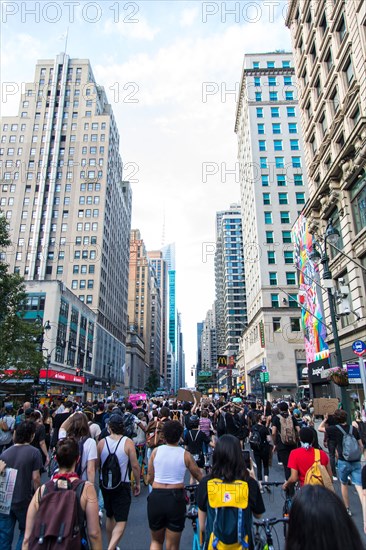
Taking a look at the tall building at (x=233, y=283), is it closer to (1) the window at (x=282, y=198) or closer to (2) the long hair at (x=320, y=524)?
(1) the window at (x=282, y=198)

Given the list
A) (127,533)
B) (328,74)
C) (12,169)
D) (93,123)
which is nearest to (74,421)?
(127,533)

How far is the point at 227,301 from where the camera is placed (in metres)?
111

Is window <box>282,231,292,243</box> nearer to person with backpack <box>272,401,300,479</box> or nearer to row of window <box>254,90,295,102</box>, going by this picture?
row of window <box>254,90,295,102</box>

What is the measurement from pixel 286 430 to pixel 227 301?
102671mm

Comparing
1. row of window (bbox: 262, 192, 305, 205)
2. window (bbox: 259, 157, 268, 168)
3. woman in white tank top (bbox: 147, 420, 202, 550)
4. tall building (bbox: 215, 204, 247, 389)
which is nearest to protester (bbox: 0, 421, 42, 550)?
woman in white tank top (bbox: 147, 420, 202, 550)

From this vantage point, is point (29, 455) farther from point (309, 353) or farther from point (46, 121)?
point (46, 121)

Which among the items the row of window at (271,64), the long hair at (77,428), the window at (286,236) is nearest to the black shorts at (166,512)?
the long hair at (77,428)

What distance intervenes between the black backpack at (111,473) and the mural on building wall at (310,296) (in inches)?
909

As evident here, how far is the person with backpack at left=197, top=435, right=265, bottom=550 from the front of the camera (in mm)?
3596

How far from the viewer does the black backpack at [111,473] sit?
5430mm

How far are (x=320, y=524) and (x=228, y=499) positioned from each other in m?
1.89

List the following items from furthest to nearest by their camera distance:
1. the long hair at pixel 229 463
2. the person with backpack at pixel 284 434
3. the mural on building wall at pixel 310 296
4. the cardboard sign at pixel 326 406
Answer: the mural on building wall at pixel 310 296, the cardboard sign at pixel 326 406, the person with backpack at pixel 284 434, the long hair at pixel 229 463

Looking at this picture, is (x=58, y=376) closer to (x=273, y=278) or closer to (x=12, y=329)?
(x=12, y=329)

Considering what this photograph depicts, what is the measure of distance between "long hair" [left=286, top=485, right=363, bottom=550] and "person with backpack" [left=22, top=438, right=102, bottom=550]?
2.15 metres
